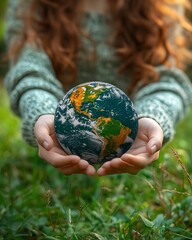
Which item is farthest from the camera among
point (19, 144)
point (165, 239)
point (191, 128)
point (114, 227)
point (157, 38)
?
point (191, 128)

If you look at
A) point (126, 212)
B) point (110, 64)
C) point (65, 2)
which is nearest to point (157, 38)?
point (110, 64)

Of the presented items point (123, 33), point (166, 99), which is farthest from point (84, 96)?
point (123, 33)

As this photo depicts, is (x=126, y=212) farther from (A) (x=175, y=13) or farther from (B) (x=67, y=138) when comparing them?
(A) (x=175, y=13)

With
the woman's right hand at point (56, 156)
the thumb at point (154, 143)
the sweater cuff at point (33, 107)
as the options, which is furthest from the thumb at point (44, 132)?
the thumb at point (154, 143)

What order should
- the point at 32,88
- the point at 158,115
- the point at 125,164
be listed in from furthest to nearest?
the point at 32,88 < the point at 158,115 < the point at 125,164

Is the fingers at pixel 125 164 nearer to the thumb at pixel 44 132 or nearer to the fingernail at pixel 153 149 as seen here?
the fingernail at pixel 153 149

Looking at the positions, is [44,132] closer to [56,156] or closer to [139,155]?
[56,156]
